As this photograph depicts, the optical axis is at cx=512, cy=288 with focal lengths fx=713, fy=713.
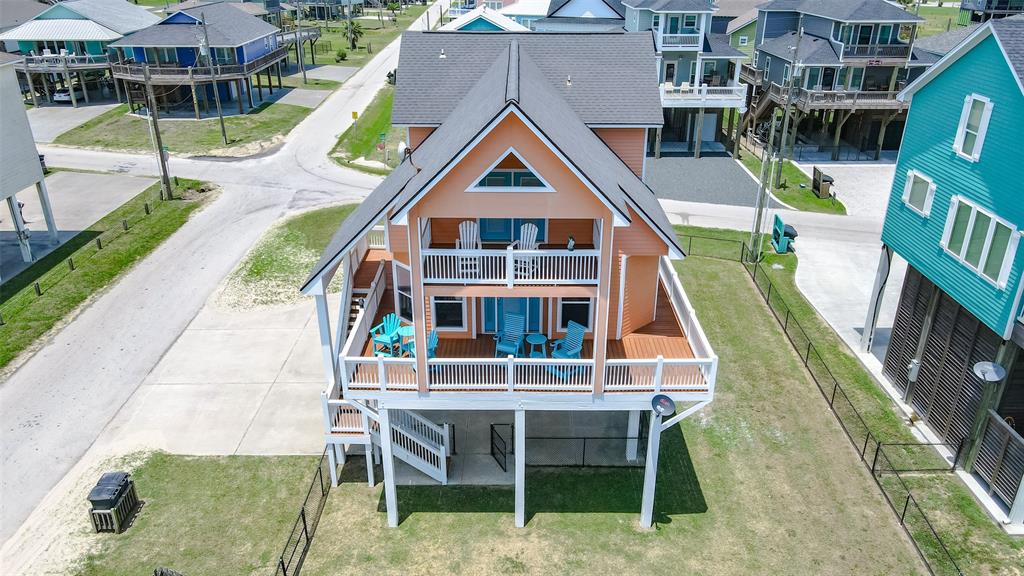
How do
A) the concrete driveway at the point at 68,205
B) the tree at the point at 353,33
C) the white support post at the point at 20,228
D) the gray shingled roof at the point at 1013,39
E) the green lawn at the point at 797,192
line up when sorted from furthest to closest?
the tree at the point at 353,33
the green lawn at the point at 797,192
the concrete driveway at the point at 68,205
the white support post at the point at 20,228
the gray shingled roof at the point at 1013,39

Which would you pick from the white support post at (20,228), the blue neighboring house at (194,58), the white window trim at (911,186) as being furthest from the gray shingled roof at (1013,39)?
the blue neighboring house at (194,58)

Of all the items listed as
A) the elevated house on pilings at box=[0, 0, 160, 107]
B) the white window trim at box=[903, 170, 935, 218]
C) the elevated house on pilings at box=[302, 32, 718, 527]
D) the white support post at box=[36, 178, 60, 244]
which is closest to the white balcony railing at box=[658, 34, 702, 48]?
the elevated house on pilings at box=[302, 32, 718, 527]

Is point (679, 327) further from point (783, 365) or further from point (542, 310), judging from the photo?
point (783, 365)

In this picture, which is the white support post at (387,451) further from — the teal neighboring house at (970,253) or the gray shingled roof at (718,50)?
the gray shingled roof at (718,50)

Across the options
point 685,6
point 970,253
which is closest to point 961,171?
point 970,253

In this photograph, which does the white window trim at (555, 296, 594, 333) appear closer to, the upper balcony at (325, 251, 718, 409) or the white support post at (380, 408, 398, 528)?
the upper balcony at (325, 251, 718, 409)

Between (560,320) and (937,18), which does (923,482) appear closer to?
(560,320)

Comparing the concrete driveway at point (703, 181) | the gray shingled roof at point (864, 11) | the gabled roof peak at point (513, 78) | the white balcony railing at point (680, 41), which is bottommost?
the concrete driveway at point (703, 181)

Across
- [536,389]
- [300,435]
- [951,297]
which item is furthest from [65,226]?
[951,297]
